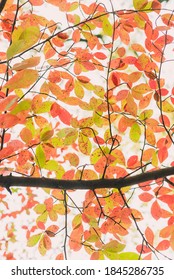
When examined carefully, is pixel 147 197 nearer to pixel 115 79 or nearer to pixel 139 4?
pixel 115 79

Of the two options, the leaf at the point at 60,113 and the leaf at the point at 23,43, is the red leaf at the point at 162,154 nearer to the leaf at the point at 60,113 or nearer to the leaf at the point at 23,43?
the leaf at the point at 60,113

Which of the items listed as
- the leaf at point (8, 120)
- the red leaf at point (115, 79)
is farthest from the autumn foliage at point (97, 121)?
the leaf at point (8, 120)

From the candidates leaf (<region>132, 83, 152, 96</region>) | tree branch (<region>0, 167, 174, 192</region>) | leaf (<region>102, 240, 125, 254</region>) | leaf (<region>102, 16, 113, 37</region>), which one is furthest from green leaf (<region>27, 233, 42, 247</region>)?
leaf (<region>102, 16, 113, 37</region>)

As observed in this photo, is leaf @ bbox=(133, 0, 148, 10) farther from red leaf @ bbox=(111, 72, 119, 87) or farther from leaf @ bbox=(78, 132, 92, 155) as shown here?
leaf @ bbox=(78, 132, 92, 155)

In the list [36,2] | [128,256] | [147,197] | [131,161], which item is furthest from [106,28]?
[128,256]

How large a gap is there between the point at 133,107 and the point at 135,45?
0.86ft

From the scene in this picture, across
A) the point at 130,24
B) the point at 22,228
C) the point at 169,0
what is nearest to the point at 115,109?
the point at 130,24

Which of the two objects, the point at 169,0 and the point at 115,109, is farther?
the point at 169,0

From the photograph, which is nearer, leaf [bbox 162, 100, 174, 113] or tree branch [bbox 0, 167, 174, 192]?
tree branch [bbox 0, 167, 174, 192]

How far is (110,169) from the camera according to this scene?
0.94 metres
